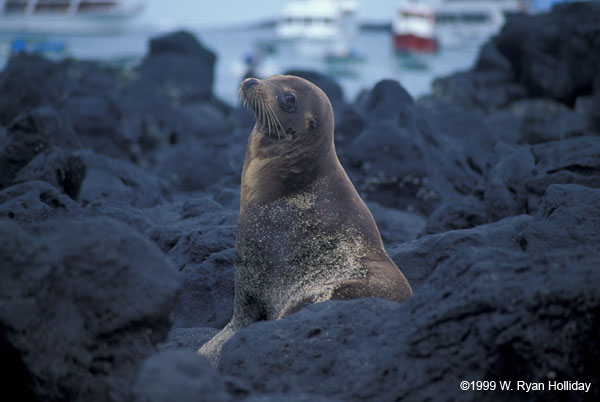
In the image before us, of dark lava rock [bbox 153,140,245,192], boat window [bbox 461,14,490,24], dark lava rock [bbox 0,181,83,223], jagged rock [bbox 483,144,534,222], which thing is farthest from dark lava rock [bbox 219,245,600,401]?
boat window [bbox 461,14,490,24]

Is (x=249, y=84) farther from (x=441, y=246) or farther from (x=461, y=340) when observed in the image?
(x=461, y=340)

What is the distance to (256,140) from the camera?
4.57 m

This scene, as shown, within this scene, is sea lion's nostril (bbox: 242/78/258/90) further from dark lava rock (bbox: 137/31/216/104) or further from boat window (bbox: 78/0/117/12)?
boat window (bbox: 78/0/117/12)

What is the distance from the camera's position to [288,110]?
445 cm

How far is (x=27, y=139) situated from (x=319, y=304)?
17.0ft

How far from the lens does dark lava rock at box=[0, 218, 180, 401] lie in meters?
2.62

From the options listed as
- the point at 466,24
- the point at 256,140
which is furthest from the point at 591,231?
the point at 466,24

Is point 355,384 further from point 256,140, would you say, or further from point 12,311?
point 256,140

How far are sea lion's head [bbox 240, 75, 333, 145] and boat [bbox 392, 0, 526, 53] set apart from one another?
41802mm

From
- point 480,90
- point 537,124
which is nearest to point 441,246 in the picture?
point 537,124

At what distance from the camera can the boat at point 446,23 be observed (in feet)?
145

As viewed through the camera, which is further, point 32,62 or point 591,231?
point 32,62

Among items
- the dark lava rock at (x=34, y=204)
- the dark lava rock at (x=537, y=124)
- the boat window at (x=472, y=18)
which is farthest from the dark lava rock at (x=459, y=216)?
the boat window at (x=472, y=18)

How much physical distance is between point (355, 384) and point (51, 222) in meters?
1.55
